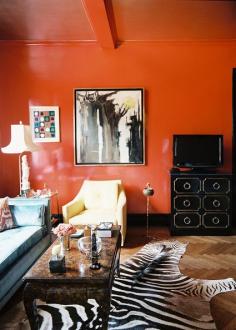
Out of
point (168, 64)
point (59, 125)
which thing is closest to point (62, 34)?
point (59, 125)

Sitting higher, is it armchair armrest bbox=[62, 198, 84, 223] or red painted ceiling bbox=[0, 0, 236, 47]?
red painted ceiling bbox=[0, 0, 236, 47]

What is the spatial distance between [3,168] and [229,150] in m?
3.69

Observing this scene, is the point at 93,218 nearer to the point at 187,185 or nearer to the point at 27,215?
the point at 27,215

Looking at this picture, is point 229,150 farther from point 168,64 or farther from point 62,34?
point 62,34

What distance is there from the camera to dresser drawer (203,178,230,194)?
411 cm

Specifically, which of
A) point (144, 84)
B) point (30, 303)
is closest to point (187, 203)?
point (144, 84)

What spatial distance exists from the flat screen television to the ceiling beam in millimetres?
1713

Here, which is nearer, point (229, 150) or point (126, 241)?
point (126, 241)

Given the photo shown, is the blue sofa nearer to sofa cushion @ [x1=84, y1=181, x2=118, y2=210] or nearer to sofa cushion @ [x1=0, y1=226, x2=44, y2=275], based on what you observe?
sofa cushion @ [x1=0, y1=226, x2=44, y2=275]

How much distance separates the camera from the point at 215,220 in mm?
4184

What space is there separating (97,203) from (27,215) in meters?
1.16

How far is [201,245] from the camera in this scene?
12.5 feet

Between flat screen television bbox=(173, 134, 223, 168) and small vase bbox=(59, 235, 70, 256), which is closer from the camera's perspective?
small vase bbox=(59, 235, 70, 256)

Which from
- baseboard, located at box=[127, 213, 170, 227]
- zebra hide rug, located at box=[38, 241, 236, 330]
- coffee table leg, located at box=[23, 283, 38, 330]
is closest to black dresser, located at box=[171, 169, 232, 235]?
baseboard, located at box=[127, 213, 170, 227]
